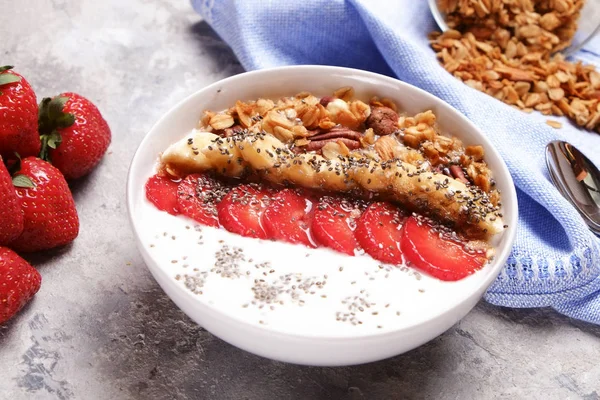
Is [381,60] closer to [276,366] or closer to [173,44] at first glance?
[173,44]

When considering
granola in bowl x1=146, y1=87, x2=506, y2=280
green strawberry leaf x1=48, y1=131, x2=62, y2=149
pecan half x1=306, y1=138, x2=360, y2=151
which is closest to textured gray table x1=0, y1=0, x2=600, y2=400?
green strawberry leaf x1=48, y1=131, x2=62, y2=149

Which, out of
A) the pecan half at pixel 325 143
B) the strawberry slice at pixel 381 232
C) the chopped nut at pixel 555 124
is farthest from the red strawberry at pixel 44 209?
the chopped nut at pixel 555 124

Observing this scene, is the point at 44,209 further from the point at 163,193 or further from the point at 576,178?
the point at 576,178

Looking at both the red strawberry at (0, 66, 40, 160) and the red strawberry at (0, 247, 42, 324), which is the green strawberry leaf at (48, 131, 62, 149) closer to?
the red strawberry at (0, 66, 40, 160)

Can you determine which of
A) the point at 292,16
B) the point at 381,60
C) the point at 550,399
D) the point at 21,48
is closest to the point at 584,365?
the point at 550,399

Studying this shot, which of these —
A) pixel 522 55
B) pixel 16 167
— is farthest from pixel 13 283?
pixel 522 55

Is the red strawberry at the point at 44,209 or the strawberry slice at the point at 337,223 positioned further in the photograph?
the red strawberry at the point at 44,209

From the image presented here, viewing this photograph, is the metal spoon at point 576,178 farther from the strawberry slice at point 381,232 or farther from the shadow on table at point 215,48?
the shadow on table at point 215,48
